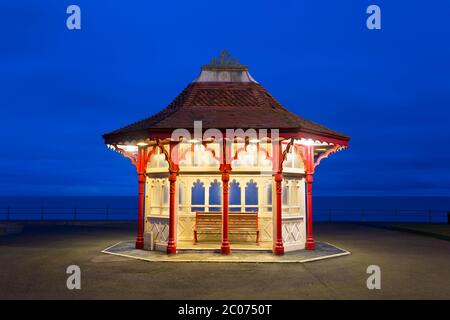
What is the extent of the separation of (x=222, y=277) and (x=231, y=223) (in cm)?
508

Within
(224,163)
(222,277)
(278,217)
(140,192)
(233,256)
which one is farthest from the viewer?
(140,192)

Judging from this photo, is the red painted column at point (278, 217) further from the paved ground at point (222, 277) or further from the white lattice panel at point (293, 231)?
the paved ground at point (222, 277)

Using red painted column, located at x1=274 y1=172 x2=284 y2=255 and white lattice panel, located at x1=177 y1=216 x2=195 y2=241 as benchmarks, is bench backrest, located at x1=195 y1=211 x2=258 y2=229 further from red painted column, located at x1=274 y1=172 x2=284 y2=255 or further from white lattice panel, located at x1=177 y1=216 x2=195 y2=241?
red painted column, located at x1=274 y1=172 x2=284 y2=255

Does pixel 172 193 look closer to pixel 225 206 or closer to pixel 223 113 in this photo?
pixel 225 206

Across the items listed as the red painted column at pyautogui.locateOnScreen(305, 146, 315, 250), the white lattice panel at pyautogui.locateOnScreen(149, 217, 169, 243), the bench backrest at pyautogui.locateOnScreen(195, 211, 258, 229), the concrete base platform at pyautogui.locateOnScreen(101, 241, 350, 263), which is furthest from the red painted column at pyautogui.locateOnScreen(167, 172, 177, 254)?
the red painted column at pyautogui.locateOnScreen(305, 146, 315, 250)

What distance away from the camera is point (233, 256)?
40.0 ft

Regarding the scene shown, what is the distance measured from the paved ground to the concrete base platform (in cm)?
41

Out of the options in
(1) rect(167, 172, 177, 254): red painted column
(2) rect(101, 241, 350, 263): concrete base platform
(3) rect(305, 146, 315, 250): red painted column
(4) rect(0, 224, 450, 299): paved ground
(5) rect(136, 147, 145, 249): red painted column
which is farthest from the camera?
(5) rect(136, 147, 145, 249): red painted column

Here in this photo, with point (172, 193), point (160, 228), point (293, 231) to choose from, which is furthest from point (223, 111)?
point (293, 231)

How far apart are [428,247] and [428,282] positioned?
6.74 meters

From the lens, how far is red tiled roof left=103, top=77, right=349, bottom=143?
12297 millimetres

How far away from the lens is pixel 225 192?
41.4ft

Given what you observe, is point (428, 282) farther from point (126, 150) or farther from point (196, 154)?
point (126, 150)
